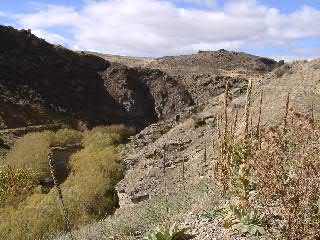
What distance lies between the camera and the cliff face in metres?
49.4

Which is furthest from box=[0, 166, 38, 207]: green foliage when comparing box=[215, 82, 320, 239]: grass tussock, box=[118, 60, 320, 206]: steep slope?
box=[215, 82, 320, 239]: grass tussock

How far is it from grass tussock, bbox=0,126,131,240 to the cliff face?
54.5 ft

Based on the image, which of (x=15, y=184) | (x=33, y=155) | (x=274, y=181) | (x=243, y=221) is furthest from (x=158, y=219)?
(x=33, y=155)

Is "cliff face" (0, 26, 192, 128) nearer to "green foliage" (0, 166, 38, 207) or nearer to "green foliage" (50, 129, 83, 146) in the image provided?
"green foliage" (50, 129, 83, 146)

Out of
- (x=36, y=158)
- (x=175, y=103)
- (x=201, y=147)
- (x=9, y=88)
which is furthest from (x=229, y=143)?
(x=175, y=103)

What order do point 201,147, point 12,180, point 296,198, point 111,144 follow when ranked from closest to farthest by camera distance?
point 296,198 < point 201,147 < point 12,180 < point 111,144

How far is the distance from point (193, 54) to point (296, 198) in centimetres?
8909

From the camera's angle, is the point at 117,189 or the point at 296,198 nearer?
the point at 296,198

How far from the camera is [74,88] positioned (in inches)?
2213

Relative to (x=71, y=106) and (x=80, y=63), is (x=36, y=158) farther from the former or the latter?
(x=80, y=63)

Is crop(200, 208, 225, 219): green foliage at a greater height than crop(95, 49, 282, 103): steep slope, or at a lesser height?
lesser

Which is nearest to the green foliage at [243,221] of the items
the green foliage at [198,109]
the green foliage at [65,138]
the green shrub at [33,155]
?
the green foliage at [198,109]

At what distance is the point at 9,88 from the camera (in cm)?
5044

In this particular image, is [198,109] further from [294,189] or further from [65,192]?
[294,189]
